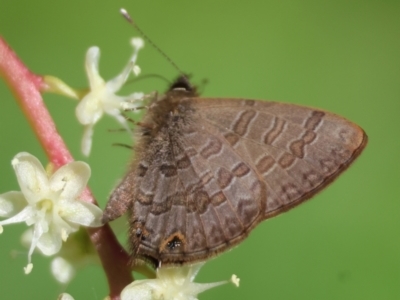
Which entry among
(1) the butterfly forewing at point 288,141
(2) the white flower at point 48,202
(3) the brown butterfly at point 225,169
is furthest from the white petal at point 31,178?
(1) the butterfly forewing at point 288,141

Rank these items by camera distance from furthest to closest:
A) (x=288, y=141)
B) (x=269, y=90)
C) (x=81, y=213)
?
1. (x=269, y=90)
2. (x=288, y=141)
3. (x=81, y=213)

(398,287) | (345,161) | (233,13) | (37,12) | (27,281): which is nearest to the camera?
(345,161)

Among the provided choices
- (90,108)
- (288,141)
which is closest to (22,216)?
(90,108)

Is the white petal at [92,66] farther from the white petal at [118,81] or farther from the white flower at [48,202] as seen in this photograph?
the white flower at [48,202]

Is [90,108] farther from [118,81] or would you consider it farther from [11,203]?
[11,203]

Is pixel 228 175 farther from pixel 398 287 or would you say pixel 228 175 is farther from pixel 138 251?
pixel 398 287

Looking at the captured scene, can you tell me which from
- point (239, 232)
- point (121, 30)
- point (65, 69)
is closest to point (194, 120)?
point (239, 232)
